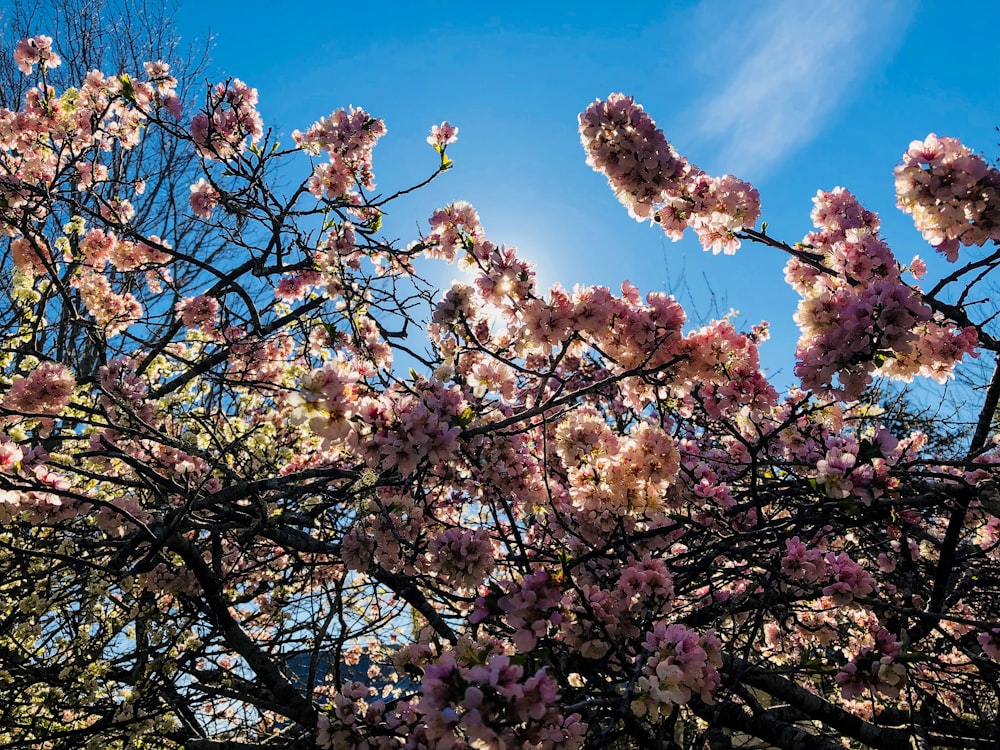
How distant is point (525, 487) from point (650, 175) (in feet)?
5.77

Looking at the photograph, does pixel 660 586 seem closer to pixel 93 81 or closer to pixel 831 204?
pixel 831 204

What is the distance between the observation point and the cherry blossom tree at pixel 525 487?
2.26 metres

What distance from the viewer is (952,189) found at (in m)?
2.47

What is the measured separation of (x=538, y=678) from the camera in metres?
1.77

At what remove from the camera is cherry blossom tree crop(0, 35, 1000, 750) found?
88.8 inches

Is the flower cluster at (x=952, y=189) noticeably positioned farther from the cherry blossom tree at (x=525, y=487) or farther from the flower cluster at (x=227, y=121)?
the flower cluster at (x=227, y=121)

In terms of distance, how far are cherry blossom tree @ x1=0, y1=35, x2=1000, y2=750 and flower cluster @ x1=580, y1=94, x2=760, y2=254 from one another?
0.6 inches

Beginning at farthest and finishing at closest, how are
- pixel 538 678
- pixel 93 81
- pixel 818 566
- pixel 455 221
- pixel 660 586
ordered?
1. pixel 93 81
2. pixel 455 221
3. pixel 818 566
4. pixel 660 586
5. pixel 538 678

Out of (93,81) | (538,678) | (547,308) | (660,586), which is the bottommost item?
(538,678)

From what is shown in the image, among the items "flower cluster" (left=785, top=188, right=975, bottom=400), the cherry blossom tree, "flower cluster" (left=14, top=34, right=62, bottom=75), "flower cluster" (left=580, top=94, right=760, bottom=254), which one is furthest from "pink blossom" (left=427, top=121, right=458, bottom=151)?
"flower cluster" (left=14, top=34, right=62, bottom=75)

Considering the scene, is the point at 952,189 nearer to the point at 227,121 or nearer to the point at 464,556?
the point at 464,556

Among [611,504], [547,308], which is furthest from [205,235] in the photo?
[611,504]

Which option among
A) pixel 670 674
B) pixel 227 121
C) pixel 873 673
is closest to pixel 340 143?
pixel 227 121

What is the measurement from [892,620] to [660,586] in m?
2.27
